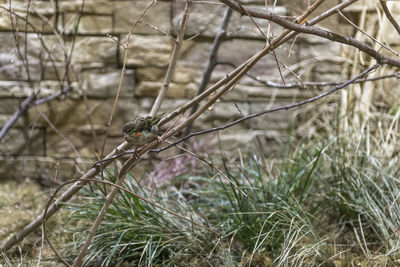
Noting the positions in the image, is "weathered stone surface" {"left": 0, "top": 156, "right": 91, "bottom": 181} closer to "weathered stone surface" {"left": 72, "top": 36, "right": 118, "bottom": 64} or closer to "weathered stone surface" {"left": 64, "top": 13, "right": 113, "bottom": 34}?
"weathered stone surface" {"left": 72, "top": 36, "right": 118, "bottom": 64}

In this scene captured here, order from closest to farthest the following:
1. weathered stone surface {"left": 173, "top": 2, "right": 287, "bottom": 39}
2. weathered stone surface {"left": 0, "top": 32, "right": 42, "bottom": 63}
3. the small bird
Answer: the small bird < weathered stone surface {"left": 0, "top": 32, "right": 42, "bottom": 63} < weathered stone surface {"left": 173, "top": 2, "right": 287, "bottom": 39}

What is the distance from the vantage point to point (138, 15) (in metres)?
2.49

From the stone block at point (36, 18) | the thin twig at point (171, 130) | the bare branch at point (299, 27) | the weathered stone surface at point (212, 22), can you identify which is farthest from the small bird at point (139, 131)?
the weathered stone surface at point (212, 22)

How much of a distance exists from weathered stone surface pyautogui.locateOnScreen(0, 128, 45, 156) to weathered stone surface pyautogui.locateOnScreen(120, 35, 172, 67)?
2.45 feet

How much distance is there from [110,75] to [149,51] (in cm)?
29

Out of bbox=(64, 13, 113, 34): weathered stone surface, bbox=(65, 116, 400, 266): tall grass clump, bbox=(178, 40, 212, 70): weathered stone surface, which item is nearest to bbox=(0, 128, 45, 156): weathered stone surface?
bbox=(64, 13, 113, 34): weathered stone surface

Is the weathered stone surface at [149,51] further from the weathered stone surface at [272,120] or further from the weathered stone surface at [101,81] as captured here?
the weathered stone surface at [272,120]

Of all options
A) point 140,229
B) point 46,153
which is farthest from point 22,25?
point 140,229

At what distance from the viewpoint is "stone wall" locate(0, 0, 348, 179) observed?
2.52m

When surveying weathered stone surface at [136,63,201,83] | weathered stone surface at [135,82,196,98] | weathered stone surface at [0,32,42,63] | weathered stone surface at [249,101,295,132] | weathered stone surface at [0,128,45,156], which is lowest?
weathered stone surface at [0,128,45,156]

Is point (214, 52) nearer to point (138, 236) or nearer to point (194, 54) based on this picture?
point (194, 54)

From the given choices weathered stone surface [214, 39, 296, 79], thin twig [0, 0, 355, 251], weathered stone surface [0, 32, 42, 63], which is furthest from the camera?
weathered stone surface [214, 39, 296, 79]

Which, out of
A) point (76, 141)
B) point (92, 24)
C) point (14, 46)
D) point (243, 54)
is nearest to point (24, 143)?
point (76, 141)

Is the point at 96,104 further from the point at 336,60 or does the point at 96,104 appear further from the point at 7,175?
the point at 336,60
